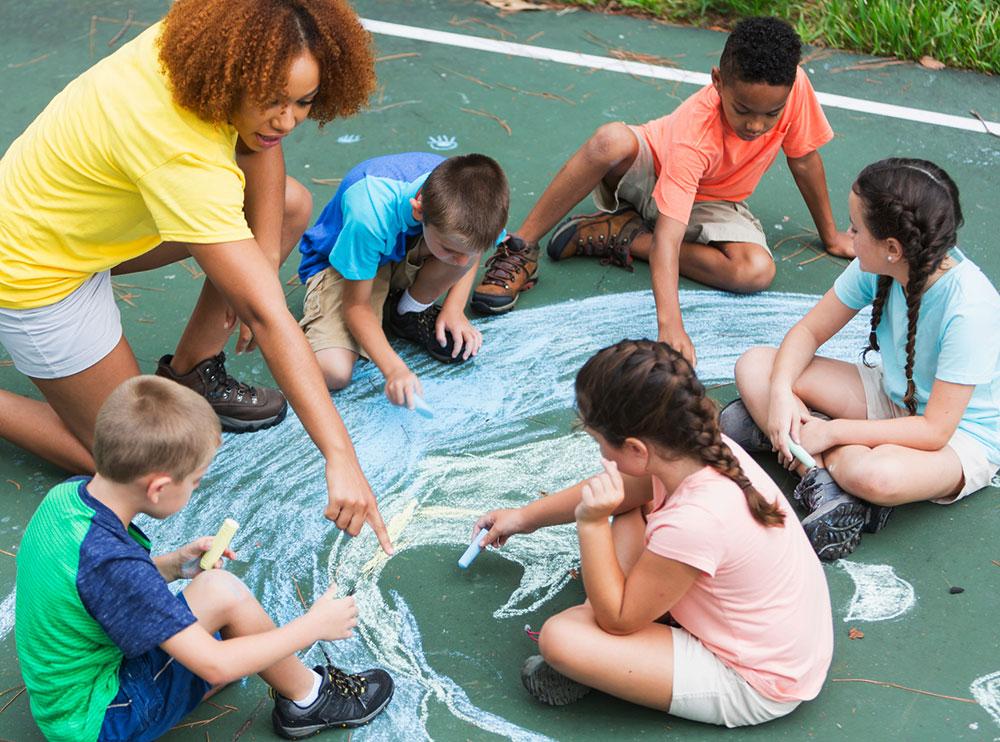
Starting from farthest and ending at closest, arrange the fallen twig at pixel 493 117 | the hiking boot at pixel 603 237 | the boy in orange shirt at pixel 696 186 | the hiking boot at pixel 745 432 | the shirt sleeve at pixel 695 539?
the fallen twig at pixel 493 117
the hiking boot at pixel 603 237
the boy in orange shirt at pixel 696 186
the hiking boot at pixel 745 432
the shirt sleeve at pixel 695 539

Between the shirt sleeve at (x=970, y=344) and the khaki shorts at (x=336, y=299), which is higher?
the shirt sleeve at (x=970, y=344)

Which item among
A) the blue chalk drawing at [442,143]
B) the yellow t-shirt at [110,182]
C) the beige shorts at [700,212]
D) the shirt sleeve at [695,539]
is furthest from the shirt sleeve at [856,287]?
the blue chalk drawing at [442,143]

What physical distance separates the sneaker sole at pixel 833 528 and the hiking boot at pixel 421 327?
1.22 meters

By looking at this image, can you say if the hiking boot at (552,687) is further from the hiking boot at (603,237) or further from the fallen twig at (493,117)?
the fallen twig at (493,117)

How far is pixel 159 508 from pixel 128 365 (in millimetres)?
932

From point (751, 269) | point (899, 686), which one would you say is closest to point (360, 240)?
point (751, 269)

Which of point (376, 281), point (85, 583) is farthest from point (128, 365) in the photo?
point (85, 583)

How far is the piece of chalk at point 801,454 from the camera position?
2.73m

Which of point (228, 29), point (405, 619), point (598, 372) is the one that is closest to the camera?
point (598, 372)

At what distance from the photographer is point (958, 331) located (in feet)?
8.73

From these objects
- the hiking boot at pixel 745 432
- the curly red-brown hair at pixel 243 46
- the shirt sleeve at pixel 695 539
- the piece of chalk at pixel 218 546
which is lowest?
the hiking boot at pixel 745 432

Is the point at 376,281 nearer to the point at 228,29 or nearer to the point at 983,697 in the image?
the point at 228,29

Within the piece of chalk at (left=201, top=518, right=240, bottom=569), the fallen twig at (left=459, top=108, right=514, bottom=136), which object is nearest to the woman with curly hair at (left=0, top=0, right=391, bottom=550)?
the piece of chalk at (left=201, top=518, right=240, bottom=569)

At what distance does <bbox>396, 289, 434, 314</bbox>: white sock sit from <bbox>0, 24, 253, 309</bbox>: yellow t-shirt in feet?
2.86
